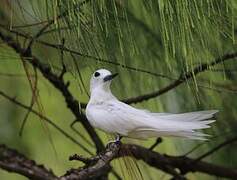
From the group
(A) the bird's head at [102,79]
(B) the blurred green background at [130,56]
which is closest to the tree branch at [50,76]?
(B) the blurred green background at [130,56]

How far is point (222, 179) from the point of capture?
1.21 meters

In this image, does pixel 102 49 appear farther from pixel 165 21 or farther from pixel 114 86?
pixel 114 86

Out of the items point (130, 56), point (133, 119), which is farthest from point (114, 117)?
point (130, 56)

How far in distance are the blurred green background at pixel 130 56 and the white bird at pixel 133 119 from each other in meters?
0.04

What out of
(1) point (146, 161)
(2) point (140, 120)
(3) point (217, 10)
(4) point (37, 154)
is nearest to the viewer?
(2) point (140, 120)

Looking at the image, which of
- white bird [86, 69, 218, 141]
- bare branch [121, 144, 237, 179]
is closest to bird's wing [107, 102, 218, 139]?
white bird [86, 69, 218, 141]

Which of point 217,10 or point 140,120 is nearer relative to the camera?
point 140,120

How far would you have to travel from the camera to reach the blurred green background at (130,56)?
78cm

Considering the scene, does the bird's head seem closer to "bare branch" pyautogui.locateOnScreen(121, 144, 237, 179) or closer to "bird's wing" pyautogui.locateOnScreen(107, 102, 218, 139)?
"bird's wing" pyautogui.locateOnScreen(107, 102, 218, 139)

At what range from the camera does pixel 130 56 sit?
96 cm

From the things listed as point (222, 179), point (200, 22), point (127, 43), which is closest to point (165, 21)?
point (200, 22)

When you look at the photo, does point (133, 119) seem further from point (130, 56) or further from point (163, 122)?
point (130, 56)

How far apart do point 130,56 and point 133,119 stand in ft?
0.77

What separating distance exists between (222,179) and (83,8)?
0.53 meters
